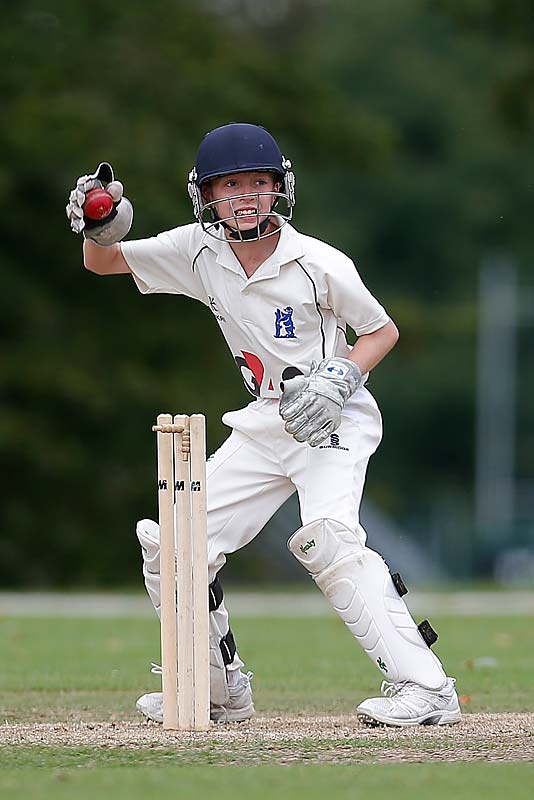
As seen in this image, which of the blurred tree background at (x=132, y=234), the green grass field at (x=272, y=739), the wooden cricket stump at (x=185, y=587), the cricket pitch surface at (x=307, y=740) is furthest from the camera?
the blurred tree background at (x=132, y=234)

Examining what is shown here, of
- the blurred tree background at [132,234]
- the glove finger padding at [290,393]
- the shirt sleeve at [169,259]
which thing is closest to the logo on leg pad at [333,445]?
the glove finger padding at [290,393]

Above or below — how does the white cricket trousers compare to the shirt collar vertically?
below

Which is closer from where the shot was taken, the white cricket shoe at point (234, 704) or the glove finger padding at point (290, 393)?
the glove finger padding at point (290, 393)

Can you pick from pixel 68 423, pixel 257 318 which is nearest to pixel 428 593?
pixel 68 423

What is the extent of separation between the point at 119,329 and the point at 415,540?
7041mm

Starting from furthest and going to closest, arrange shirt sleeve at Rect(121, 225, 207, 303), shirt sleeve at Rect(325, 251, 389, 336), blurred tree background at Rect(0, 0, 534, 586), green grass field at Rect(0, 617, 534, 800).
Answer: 1. blurred tree background at Rect(0, 0, 534, 586)
2. shirt sleeve at Rect(121, 225, 207, 303)
3. shirt sleeve at Rect(325, 251, 389, 336)
4. green grass field at Rect(0, 617, 534, 800)

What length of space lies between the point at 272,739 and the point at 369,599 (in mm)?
579

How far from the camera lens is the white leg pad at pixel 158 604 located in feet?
17.5

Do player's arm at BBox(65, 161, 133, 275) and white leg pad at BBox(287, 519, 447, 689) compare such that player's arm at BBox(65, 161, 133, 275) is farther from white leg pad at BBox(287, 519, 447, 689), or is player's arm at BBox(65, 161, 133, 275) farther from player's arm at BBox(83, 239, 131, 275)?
white leg pad at BBox(287, 519, 447, 689)

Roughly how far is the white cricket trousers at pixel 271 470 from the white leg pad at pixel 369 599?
84 millimetres

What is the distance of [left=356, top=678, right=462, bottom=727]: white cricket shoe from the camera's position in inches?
200

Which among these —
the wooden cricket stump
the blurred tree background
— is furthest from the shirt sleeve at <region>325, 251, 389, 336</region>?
the blurred tree background

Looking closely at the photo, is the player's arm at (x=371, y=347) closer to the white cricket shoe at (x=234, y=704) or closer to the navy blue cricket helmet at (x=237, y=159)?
the navy blue cricket helmet at (x=237, y=159)

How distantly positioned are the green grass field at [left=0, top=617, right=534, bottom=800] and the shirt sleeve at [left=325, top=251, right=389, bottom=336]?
1.28m
